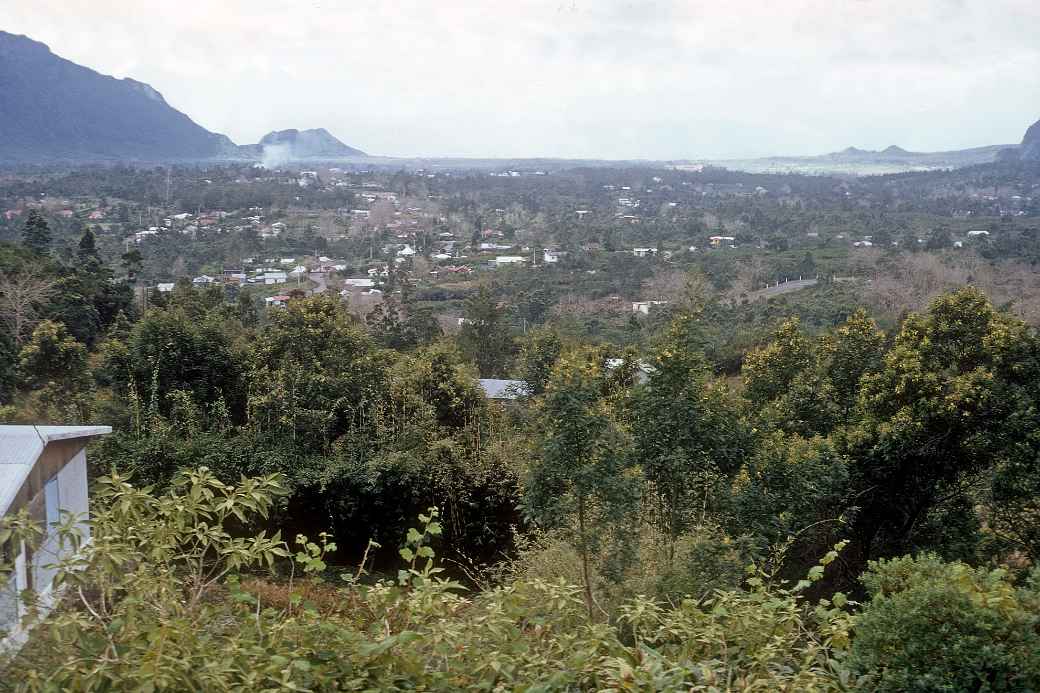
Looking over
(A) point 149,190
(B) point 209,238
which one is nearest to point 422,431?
(B) point 209,238

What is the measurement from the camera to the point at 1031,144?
239 feet

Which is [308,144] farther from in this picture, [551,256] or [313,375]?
[313,375]

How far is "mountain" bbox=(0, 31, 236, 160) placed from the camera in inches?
2190

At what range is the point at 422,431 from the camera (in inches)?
291

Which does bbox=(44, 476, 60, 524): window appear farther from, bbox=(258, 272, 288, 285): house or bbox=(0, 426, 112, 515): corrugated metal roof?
bbox=(258, 272, 288, 285): house

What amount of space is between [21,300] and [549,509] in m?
12.2

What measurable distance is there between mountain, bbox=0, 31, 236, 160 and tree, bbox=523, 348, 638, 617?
197ft

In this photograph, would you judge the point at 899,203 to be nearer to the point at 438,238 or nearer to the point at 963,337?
the point at 438,238

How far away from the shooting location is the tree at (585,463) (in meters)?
3.72

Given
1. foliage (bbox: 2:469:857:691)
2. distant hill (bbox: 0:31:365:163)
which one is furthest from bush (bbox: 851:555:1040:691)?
distant hill (bbox: 0:31:365:163)

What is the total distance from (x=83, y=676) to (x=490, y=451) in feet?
18.5

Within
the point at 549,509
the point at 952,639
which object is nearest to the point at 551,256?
the point at 549,509

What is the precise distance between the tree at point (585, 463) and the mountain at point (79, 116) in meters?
60.0

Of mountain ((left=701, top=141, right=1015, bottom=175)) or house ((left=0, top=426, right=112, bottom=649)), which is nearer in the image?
house ((left=0, top=426, right=112, bottom=649))
